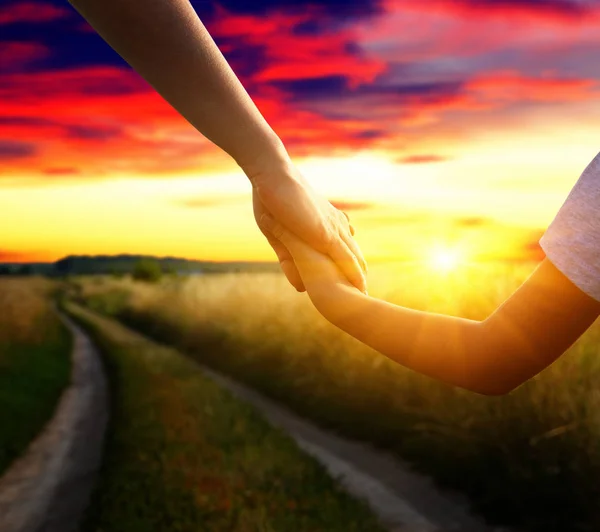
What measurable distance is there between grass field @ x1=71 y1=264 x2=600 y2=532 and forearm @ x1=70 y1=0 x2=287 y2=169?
3285 mm

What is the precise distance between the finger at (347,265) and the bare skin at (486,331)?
0.15 m

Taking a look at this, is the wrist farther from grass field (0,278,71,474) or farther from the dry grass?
the dry grass

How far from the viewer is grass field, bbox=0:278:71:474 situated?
7.14 metres

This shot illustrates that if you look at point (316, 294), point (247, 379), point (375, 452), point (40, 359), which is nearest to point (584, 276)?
point (316, 294)

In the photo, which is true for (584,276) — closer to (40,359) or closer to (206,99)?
(206,99)

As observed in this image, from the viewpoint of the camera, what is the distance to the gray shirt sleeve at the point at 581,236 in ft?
3.57

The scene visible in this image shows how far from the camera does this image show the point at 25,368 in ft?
34.4

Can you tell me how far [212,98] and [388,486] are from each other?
4.13 meters

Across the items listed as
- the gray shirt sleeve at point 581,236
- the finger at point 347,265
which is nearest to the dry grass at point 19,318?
the finger at point 347,265

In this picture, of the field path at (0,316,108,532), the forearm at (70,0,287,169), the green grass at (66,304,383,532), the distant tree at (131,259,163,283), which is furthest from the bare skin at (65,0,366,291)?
the distant tree at (131,259,163,283)

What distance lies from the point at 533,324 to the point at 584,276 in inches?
5.2

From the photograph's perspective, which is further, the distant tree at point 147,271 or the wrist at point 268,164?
the distant tree at point 147,271

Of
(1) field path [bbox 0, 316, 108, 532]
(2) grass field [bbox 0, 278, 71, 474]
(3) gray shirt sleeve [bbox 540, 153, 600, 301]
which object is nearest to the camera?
(3) gray shirt sleeve [bbox 540, 153, 600, 301]

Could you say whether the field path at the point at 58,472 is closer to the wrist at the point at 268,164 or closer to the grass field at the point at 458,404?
the grass field at the point at 458,404
